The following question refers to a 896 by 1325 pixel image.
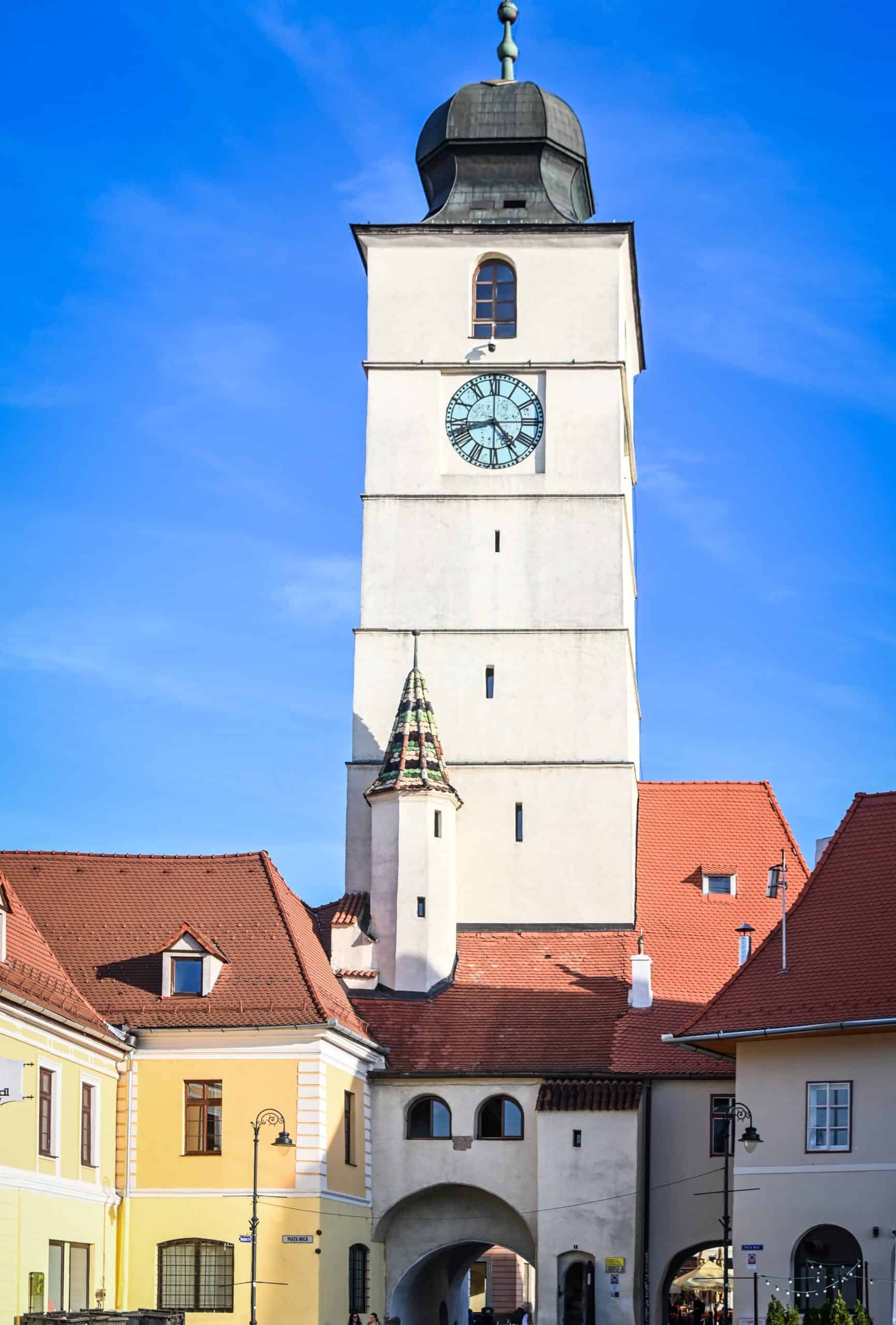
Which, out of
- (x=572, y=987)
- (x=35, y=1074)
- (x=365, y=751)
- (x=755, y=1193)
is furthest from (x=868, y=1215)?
(x=365, y=751)

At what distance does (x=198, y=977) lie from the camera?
40781 mm

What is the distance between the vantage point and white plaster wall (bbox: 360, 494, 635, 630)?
50.5m

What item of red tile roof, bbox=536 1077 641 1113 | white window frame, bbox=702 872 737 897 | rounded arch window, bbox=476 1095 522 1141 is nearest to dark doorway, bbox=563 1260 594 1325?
rounded arch window, bbox=476 1095 522 1141

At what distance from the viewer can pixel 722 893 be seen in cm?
4959

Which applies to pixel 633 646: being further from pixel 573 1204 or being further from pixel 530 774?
pixel 573 1204

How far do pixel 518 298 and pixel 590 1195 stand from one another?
2163cm

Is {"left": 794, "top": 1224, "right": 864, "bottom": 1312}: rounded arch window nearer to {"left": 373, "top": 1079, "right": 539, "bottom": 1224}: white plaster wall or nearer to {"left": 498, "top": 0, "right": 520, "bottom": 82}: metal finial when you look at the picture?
{"left": 373, "top": 1079, "right": 539, "bottom": 1224}: white plaster wall

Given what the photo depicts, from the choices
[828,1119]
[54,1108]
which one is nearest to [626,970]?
[828,1119]

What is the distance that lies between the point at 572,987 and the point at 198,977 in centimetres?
894

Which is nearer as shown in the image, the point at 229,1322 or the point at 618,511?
the point at 229,1322

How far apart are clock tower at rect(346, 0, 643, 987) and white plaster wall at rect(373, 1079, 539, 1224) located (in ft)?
12.0

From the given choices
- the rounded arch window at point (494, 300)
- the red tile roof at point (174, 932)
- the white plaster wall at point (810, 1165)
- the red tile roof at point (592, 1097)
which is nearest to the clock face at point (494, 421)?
the rounded arch window at point (494, 300)

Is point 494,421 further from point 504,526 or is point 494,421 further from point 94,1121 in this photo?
point 94,1121

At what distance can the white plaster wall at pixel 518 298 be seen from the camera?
171 ft
